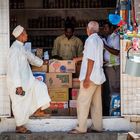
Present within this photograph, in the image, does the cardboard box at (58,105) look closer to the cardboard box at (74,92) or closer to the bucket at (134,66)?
the cardboard box at (74,92)

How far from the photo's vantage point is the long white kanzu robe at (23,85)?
8418mm

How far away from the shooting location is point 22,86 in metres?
8.48

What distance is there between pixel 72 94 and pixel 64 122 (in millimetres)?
553

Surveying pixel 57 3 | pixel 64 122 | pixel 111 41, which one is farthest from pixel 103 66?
pixel 57 3

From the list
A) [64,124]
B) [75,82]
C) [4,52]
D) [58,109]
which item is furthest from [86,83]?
→ [4,52]

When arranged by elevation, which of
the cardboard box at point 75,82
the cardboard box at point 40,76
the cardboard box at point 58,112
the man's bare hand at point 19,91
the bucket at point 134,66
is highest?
the bucket at point 134,66

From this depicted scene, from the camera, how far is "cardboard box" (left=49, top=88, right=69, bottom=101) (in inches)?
356

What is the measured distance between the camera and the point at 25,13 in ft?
41.5

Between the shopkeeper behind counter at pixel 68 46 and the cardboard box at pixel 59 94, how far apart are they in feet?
4.22

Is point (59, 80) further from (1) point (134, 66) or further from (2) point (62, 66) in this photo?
(1) point (134, 66)

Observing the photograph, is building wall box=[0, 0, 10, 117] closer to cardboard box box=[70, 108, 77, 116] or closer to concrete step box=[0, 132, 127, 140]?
concrete step box=[0, 132, 127, 140]

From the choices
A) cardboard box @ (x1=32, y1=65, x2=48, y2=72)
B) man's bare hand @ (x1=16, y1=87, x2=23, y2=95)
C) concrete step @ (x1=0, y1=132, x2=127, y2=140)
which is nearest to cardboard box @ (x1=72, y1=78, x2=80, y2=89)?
cardboard box @ (x1=32, y1=65, x2=48, y2=72)

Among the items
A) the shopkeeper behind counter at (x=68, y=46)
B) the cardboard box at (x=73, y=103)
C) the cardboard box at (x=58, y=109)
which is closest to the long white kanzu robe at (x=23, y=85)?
the cardboard box at (x=58, y=109)

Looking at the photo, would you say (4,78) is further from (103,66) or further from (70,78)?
(103,66)
